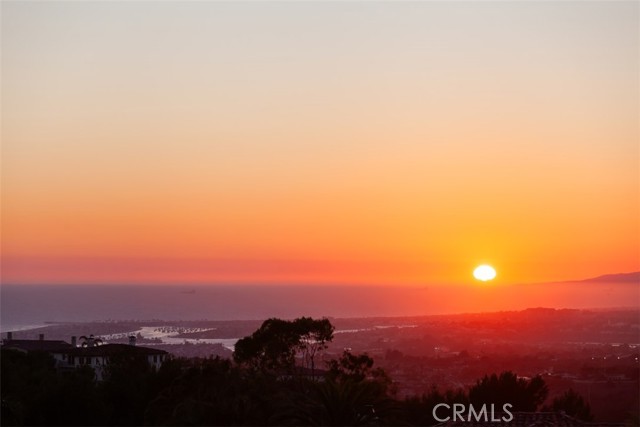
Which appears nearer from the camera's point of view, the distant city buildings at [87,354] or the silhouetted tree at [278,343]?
the silhouetted tree at [278,343]

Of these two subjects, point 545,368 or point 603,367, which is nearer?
point 603,367

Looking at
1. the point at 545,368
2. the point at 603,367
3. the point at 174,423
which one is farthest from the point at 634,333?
the point at 174,423

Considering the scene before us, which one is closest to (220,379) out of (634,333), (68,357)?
(68,357)

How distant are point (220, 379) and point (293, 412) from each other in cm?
739

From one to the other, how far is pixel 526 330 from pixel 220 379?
84622 mm

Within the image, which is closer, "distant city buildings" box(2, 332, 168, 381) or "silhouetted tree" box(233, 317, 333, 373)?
"silhouetted tree" box(233, 317, 333, 373)

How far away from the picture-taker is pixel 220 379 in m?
24.8

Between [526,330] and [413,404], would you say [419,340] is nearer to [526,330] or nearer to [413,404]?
[526,330]

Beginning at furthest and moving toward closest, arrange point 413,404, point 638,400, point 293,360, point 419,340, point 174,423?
point 419,340, point 638,400, point 293,360, point 413,404, point 174,423

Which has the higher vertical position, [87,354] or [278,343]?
[278,343]

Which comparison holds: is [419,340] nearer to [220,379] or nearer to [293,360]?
[293,360]

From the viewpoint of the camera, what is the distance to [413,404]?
34125 millimetres

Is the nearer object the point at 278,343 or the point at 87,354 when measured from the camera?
the point at 278,343

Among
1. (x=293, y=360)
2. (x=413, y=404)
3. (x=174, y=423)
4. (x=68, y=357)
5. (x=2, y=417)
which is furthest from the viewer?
(x=68, y=357)
